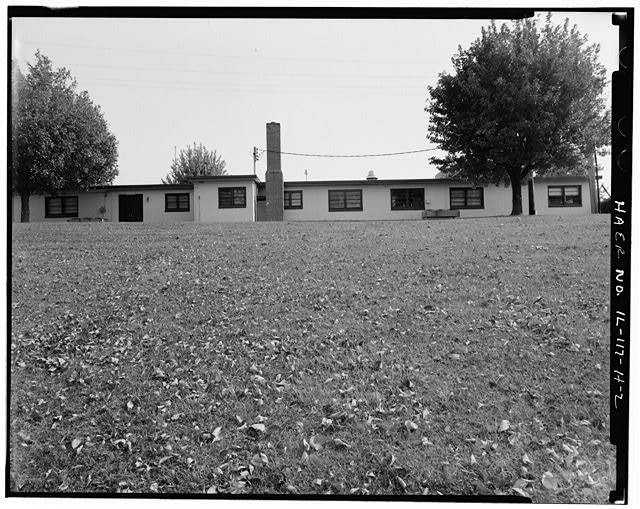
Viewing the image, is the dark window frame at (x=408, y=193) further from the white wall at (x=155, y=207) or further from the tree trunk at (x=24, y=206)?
the tree trunk at (x=24, y=206)

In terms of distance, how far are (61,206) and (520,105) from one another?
13.1 ft

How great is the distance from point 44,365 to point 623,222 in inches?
153

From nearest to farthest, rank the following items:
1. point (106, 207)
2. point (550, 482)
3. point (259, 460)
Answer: point (550, 482) → point (259, 460) → point (106, 207)

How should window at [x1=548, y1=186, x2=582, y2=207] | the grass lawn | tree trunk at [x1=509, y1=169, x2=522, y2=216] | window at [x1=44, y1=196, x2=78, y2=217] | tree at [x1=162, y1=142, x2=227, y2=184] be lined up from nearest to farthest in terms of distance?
1. the grass lawn
2. window at [x1=44, y1=196, x2=78, y2=217]
3. tree at [x1=162, y1=142, x2=227, y2=184]
4. tree trunk at [x1=509, y1=169, x2=522, y2=216]
5. window at [x1=548, y1=186, x2=582, y2=207]

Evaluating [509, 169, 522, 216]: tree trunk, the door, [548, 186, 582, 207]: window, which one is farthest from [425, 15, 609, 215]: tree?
the door

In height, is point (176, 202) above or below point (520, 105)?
below

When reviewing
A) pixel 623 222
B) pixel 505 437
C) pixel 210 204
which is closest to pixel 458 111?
pixel 623 222

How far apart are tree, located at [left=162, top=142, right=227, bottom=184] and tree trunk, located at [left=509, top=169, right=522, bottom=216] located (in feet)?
9.11

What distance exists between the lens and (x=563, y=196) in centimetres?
755

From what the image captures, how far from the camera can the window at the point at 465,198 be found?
782 centimetres

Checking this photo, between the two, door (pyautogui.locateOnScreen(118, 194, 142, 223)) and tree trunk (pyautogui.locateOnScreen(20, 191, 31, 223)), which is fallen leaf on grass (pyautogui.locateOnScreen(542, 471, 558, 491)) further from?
door (pyautogui.locateOnScreen(118, 194, 142, 223))

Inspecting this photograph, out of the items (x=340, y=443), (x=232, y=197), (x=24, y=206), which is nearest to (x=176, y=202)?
(x=232, y=197)

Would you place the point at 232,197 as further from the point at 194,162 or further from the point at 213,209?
the point at 194,162

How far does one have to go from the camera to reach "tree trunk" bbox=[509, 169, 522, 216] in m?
4.84
